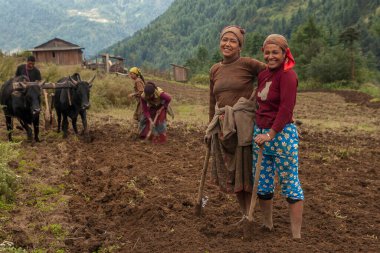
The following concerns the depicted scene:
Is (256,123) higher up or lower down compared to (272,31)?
lower down

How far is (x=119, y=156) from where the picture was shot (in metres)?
8.31

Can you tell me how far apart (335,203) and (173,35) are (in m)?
130

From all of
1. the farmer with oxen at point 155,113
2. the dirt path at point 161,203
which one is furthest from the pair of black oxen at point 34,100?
the farmer with oxen at point 155,113

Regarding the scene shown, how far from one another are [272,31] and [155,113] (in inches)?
3153

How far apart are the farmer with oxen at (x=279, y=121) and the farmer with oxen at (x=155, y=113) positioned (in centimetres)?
515

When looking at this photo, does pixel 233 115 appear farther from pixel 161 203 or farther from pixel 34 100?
pixel 34 100

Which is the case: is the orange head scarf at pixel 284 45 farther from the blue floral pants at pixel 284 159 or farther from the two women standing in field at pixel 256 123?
the blue floral pants at pixel 284 159

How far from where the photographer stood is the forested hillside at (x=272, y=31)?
38094 mm

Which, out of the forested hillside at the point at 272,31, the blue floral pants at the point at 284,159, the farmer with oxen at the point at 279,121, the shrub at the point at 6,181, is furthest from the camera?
the forested hillside at the point at 272,31

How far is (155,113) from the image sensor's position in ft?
32.0

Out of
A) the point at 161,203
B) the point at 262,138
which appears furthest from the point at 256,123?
the point at 161,203

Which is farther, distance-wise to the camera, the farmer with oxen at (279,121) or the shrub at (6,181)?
the shrub at (6,181)

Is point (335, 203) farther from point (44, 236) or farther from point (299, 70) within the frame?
point (299, 70)

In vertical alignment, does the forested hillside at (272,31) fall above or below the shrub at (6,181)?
above
